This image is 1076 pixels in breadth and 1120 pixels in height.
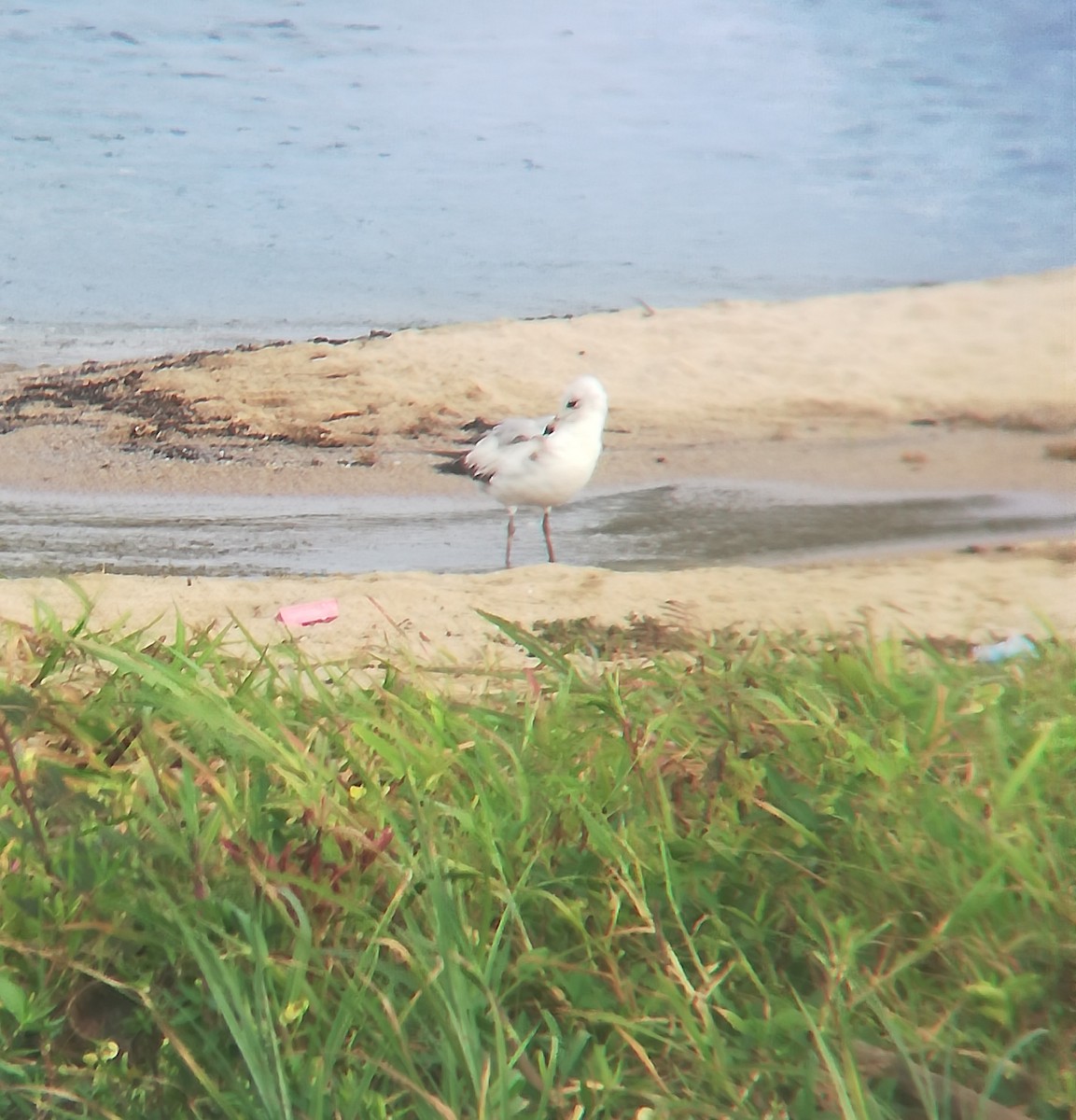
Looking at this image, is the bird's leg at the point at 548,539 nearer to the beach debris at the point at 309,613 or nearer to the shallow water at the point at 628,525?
the shallow water at the point at 628,525

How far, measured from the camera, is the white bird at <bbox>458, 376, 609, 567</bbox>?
243 cm

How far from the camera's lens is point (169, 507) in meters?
2.60

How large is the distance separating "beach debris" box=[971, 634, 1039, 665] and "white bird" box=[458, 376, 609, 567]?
83cm

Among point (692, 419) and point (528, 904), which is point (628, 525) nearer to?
point (692, 419)

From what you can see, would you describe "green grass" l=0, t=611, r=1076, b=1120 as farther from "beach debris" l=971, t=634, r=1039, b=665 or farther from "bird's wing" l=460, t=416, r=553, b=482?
"bird's wing" l=460, t=416, r=553, b=482

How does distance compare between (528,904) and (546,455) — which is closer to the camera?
(528,904)

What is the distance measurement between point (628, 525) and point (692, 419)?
0.25 metres

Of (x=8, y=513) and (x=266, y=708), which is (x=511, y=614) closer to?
(x=266, y=708)

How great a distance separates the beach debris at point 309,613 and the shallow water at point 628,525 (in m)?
0.09

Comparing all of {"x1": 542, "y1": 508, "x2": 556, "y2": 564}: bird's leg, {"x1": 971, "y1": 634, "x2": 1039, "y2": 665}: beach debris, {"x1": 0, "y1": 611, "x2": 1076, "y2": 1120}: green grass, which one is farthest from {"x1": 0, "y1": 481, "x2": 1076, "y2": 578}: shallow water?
{"x1": 0, "y1": 611, "x2": 1076, "y2": 1120}: green grass

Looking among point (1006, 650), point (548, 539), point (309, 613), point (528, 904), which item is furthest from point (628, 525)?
point (528, 904)

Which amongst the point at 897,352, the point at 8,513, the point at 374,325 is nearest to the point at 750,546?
the point at 897,352

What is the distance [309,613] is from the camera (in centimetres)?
252

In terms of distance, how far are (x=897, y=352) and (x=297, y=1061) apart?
1919mm
